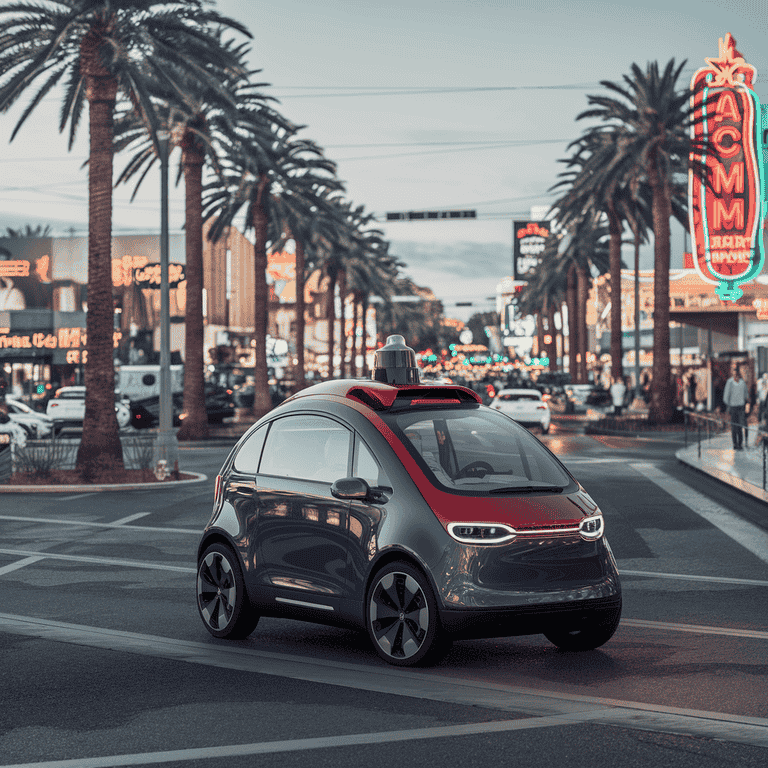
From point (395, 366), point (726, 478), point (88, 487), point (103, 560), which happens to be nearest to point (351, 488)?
point (395, 366)

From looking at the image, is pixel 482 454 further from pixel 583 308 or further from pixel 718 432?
Answer: pixel 583 308

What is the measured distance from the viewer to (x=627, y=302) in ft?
296

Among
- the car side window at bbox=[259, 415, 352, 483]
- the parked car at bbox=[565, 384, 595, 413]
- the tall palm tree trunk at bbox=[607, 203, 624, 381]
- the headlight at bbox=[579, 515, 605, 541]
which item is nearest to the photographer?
the headlight at bbox=[579, 515, 605, 541]

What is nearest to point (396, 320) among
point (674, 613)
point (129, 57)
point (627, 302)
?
point (627, 302)

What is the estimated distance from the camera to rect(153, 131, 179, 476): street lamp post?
79.9ft

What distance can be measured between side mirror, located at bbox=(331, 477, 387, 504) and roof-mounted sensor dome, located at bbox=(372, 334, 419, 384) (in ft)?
6.05

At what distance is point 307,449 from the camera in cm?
851

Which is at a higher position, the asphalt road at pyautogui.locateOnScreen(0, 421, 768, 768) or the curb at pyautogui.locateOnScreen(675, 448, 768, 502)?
the asphalt road at pyautogui.locateOnScreen(0, 421, 768, 768)

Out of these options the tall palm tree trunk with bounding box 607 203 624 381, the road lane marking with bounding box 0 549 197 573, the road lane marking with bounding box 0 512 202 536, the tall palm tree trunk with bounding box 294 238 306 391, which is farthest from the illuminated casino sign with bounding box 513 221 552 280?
the road lane marking with bounding box 0 549 197 573

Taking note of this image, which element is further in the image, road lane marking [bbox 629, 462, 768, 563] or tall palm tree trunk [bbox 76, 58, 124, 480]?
tall palm tree trunk [bbox 76, 58, 124, 480]

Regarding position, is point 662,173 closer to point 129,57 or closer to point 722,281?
point 722,281

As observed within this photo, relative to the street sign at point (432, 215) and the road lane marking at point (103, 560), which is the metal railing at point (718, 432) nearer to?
the road lane marking at point (103, 560)

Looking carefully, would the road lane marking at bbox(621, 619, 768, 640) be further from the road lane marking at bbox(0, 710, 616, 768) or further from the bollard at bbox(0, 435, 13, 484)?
the bollard at bbox(0, 435, 13, 484)

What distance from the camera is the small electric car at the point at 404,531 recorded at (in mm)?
7387
